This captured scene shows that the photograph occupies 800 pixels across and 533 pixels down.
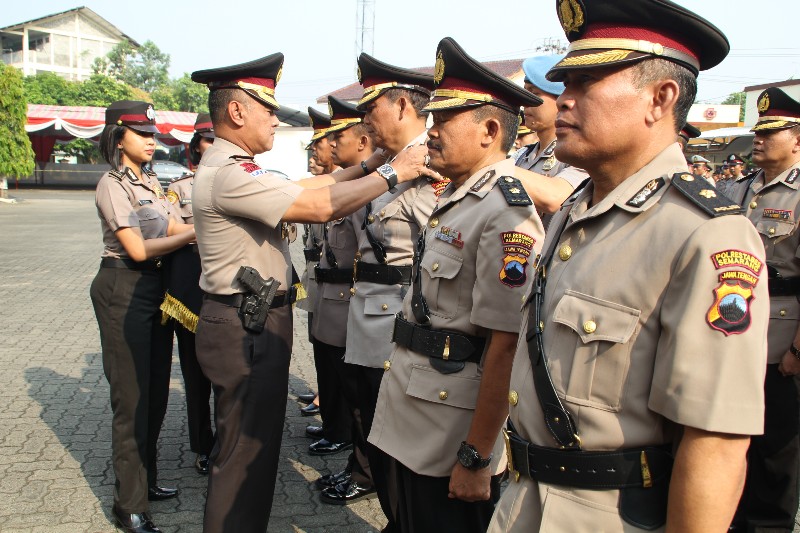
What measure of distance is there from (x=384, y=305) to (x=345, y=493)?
117cm

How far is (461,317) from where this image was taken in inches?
94.7

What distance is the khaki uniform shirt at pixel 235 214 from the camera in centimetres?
300

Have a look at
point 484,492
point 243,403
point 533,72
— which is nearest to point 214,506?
point 243,403

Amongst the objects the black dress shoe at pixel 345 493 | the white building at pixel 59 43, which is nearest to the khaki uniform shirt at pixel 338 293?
the black dress shoe at pixel 345 493

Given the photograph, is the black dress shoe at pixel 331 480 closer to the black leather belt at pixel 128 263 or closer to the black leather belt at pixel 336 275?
the black leather belt at pixel 336 275

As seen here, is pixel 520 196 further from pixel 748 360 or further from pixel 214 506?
pixel 214 506

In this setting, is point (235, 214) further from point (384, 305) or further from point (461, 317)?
point (461, 317)

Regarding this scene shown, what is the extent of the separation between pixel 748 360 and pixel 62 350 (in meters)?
7.03

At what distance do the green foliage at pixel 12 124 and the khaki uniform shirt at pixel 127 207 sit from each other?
22987 millimetres

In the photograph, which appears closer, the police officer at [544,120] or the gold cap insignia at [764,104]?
the police officer at [544,120]

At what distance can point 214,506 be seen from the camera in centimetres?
305

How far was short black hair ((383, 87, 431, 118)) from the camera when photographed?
361 cm

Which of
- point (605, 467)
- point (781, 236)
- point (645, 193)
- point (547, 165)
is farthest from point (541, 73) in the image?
point (605, 467)

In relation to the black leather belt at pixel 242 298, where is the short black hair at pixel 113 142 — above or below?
above
